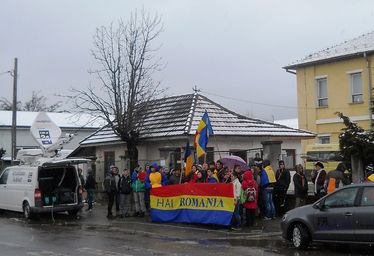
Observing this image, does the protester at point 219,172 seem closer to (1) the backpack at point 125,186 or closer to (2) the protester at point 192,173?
(2) the protester at point 192,173

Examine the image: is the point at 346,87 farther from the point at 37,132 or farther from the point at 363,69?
the point at 37,132

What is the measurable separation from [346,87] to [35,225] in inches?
825

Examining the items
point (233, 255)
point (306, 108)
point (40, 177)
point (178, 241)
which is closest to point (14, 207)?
point (40, 177)

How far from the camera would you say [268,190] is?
1602 centimetres

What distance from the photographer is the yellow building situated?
30.1m

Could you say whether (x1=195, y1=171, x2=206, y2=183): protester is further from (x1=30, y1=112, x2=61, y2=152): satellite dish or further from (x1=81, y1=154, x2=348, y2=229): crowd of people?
(x1=30, y1=112, x2=61, y2=152): satellite dish

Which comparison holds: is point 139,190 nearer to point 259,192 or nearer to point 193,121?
point 259,192

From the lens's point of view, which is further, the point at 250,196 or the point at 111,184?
the point at 111,184

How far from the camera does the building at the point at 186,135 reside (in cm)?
2270

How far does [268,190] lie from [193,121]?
26.5ft

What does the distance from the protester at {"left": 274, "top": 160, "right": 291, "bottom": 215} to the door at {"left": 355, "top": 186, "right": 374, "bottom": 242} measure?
586cm

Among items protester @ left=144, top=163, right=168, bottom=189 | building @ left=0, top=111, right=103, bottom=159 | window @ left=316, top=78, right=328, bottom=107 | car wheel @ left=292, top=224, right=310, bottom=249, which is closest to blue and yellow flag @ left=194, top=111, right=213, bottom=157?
protester @ left=144, top=163, right=168, bottom=189

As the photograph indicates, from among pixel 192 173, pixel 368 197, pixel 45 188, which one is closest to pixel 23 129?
pixel 45 188

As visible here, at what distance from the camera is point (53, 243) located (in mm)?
12562
